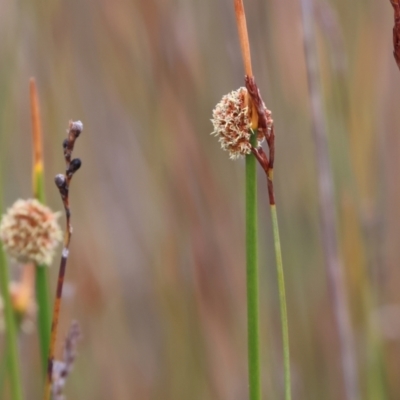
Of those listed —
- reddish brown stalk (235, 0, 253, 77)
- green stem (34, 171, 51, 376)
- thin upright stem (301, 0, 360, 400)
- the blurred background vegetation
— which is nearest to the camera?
reddish brown stalk (235, 0, 253, 77)

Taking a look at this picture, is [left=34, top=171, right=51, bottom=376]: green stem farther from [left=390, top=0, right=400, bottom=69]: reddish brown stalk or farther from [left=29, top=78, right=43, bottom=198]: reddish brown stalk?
[left=390, top=0, right=400, bottom=69]: reddish brown stalk

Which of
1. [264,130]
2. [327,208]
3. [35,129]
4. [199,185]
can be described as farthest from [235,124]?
[199,185]

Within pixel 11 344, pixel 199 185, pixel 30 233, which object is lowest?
pixel 11 344

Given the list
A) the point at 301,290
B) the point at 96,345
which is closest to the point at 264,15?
the point at 301,290

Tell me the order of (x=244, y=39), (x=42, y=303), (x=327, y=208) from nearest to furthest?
1. (x=244, y=39)
2. (x=42, y=303)
3. (x=327, y=208)

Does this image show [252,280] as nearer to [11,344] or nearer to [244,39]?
[244,39]

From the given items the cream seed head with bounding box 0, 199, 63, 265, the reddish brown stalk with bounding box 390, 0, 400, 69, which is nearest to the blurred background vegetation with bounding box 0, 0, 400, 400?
the cream seed head with bounding box 0, 199, 63, 265

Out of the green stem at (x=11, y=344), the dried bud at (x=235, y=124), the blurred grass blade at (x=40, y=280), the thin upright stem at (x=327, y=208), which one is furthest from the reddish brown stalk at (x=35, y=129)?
the thin upright stem at (x=327, y=208)
